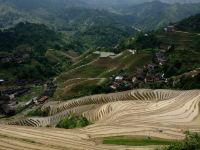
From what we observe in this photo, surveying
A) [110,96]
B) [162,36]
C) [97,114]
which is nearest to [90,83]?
[110,96]

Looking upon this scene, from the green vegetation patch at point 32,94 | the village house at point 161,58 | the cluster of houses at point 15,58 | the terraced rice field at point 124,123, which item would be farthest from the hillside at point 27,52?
the terraced rice field at point 124,123

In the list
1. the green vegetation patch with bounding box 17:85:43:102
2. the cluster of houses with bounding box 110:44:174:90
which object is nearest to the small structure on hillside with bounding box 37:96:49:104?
the green vegetation patch with bounding box 17:85:43:102

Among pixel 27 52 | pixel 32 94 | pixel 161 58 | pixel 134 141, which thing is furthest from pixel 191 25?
pixel 134 141

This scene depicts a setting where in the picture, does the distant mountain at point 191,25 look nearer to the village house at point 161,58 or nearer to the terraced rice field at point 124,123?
the village house at point 161,58

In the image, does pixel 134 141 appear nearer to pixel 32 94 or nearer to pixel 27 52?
pixel 32 94

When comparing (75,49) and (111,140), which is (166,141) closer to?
(111,140)

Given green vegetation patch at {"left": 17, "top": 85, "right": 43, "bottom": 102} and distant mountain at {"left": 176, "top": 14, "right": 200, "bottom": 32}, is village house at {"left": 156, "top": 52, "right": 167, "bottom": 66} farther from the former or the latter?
distant mountain at {"left": 176, "top": 14, "right": 200, "bottom": 32}
